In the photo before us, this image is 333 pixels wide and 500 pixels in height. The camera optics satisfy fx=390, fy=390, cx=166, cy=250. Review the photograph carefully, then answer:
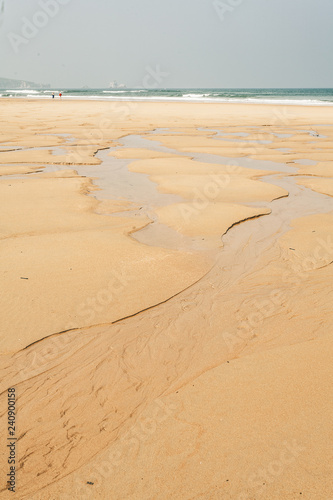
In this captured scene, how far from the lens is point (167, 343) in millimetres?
3006

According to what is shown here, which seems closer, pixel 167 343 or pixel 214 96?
pixel 167 343

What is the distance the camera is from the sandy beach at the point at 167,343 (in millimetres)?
1995

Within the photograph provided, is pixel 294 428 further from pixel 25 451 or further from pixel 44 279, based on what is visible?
pixel 44 279

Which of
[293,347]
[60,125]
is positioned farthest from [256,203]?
[60,125]

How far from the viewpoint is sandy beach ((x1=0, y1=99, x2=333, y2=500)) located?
1995mm

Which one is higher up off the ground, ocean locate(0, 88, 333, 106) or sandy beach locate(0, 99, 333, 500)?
ocean locate(0, 88, 333, 106)

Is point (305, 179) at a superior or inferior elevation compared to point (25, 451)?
superior

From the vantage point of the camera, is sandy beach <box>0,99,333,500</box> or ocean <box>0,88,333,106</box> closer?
sandy beach <box>0,99,333,500</box>

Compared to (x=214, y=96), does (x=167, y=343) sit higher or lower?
lower

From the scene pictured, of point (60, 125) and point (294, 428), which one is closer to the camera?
point (294, 428)

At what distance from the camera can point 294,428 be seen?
221 centimetres

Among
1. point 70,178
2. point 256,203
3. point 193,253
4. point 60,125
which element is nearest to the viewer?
point 193,253

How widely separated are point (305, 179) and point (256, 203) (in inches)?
92.7

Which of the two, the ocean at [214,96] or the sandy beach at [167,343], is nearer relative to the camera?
the sandy beach at [167,343]
